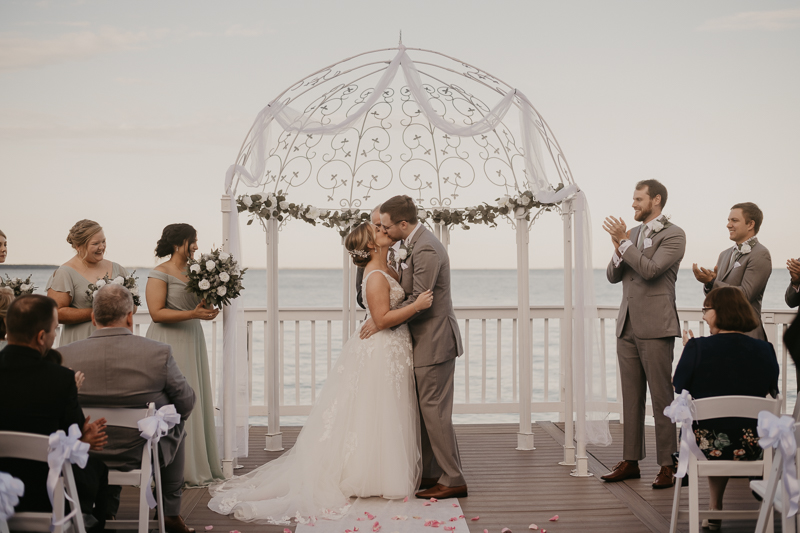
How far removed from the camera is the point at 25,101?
12727 millimetres

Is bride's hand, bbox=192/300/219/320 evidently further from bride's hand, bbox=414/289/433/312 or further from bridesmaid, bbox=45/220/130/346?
bride's hand, bbox=414/289/433/312

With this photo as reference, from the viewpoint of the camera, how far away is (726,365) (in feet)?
10.4

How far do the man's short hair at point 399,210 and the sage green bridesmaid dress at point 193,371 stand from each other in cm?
143

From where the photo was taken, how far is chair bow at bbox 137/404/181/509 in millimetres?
2621

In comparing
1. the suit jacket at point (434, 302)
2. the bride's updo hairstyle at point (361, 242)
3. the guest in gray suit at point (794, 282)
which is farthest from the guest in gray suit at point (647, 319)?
the bride's updo hairstyle at point (361, 242)

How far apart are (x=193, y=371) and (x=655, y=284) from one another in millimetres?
3126

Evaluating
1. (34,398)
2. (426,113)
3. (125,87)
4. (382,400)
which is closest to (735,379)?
(382,400)

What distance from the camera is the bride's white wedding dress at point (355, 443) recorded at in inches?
146

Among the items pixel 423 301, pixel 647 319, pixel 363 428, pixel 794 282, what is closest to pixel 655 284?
pixel 647 319

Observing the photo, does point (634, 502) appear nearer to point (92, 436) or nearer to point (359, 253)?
point (359, 253)

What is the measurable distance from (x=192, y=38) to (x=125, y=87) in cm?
197

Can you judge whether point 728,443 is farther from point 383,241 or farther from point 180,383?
point 180,383

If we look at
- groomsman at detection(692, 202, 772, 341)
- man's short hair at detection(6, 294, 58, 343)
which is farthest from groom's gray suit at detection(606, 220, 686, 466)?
man's short hair at detection(6, 294, 58, 343)

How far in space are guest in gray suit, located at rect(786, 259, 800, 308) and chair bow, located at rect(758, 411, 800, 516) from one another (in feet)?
8.22
